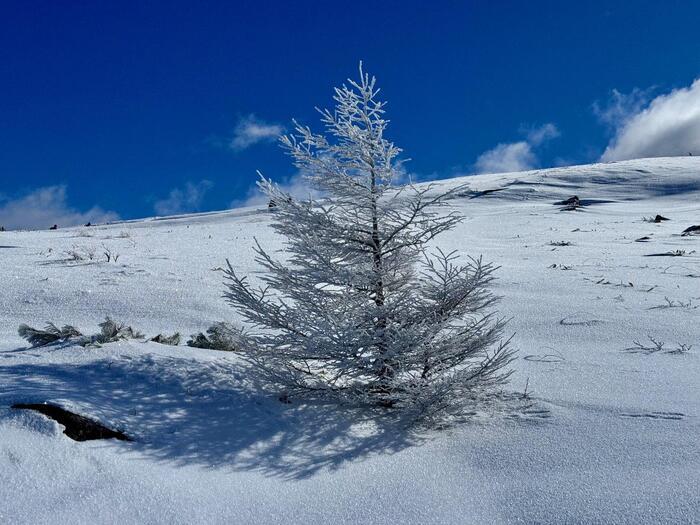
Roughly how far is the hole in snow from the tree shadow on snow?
3 cm

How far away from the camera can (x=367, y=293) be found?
320cm

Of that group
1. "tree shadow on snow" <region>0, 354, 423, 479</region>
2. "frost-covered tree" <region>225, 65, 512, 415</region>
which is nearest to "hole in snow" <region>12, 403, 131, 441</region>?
"tree shadow on snow" <region>0, 354, 423, 479</region>

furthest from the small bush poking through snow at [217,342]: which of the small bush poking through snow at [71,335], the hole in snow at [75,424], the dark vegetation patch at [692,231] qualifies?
the dark vegetation patch at [692,231]

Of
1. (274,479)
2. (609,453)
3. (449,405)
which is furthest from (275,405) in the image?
(609,453)

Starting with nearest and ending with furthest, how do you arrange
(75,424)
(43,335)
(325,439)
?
(75,424), (325,439), (43,335)

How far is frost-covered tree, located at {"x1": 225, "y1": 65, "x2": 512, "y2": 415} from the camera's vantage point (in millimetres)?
3023

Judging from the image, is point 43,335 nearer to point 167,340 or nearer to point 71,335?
point 71,335

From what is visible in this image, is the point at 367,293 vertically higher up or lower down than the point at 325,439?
higher up

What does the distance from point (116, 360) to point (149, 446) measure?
92 centimetres

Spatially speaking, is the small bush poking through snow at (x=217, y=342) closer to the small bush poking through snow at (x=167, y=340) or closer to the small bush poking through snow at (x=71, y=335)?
the small bush poking through snow at (x=167, y=340)

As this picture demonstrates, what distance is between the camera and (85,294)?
5270mm

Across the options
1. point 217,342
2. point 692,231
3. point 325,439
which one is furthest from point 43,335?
point 692,231

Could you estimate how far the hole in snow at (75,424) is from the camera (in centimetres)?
246

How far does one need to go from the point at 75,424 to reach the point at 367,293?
5.34ft
